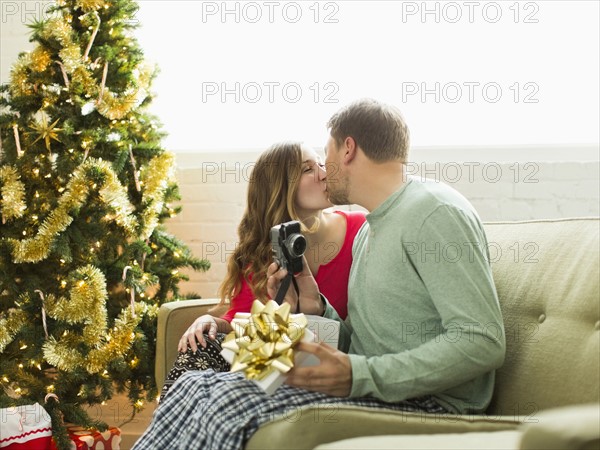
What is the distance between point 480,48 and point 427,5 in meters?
0.28

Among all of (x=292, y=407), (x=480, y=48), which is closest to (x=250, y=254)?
(x=292, y=407)

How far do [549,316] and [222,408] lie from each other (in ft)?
2.36

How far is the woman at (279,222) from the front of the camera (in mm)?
2205

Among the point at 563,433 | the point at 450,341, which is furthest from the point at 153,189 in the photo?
the point at 563,433

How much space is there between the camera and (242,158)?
3330 mm

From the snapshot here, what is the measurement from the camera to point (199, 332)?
2125mm

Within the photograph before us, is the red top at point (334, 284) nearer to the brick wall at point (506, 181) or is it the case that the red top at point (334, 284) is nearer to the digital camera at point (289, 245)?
the digital camera at point (289, 245)

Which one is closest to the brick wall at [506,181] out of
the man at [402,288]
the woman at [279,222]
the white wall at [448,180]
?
the white wall at [448,180]

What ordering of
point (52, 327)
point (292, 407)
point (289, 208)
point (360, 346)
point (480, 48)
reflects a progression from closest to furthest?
point (292, 407), point (360, 346), point (289, 208), point (52, 327), point (480, 48)

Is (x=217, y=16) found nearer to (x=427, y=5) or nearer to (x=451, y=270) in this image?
(x=427, y=5)

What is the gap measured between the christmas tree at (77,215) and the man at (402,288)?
946 mm

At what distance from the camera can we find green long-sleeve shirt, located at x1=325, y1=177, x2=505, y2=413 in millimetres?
1517

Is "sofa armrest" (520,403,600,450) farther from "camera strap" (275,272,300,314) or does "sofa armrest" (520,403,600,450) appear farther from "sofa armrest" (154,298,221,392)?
"sofa armrest" (154,298,221,392)

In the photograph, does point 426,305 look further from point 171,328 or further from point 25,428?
point 25,428
